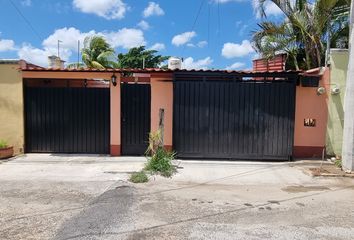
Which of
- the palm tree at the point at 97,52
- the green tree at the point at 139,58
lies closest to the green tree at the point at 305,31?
the palm tree at the point at 97,52

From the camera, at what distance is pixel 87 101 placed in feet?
35.0

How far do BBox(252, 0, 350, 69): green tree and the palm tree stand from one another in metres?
13.5

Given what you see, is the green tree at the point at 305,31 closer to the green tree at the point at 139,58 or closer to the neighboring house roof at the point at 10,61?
the neighboring house roof at the point at 10,61

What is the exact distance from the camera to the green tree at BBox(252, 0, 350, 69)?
11.7 m

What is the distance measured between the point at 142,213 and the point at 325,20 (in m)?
9.47

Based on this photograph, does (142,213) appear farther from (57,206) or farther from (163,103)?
(163,103)

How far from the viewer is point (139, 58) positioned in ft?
118

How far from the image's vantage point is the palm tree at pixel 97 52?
79.7 ft

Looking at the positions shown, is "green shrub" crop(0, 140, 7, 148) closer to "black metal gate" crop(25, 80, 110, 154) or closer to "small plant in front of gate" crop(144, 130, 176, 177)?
"black metal gate" crop(25, 80, 110, 154)

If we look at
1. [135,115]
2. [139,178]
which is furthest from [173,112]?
[139,178]

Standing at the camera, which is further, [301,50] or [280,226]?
[301,50]

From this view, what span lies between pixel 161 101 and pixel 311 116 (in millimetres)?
4380

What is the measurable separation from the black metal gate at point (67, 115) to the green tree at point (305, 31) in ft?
20.6

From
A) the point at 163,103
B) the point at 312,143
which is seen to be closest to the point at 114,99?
the point at 163,103
